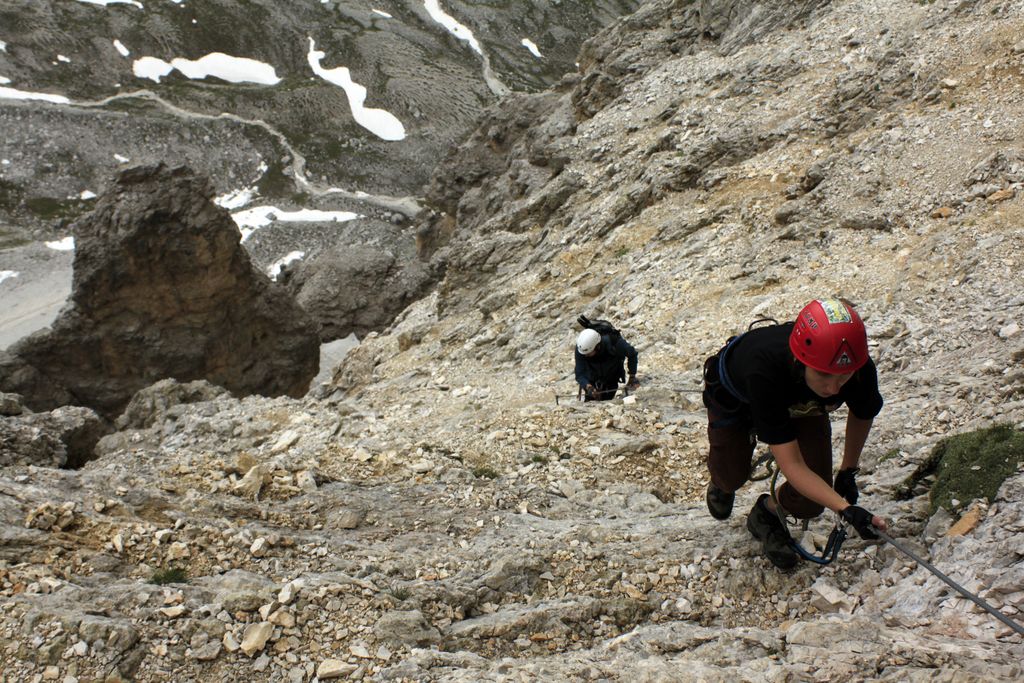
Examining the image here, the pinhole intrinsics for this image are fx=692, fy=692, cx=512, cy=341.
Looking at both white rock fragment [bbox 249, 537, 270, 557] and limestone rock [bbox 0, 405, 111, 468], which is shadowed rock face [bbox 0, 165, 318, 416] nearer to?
limestone rock [bbox 0, 405, 111, 468]

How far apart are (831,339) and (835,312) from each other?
0.18 meters

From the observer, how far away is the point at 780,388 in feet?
15.1

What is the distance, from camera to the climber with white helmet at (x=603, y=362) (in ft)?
37.4

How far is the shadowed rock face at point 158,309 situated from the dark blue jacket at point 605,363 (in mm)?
32506

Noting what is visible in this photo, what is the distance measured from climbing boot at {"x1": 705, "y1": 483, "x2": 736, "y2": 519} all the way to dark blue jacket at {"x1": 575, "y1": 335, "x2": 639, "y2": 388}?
199 inches

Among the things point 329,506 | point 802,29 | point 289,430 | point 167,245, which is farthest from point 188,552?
point 167,245

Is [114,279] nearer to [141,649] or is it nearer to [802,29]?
[802,29]

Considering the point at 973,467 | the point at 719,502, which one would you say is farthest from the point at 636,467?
the point at 973,467

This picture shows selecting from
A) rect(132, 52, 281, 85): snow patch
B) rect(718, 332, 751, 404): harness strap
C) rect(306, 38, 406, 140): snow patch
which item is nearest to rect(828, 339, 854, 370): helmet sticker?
rect(718, 332, 751, 404): harness strap

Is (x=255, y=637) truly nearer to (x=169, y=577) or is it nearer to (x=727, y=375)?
(x=169, y=577)

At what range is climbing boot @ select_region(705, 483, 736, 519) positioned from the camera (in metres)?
6.41

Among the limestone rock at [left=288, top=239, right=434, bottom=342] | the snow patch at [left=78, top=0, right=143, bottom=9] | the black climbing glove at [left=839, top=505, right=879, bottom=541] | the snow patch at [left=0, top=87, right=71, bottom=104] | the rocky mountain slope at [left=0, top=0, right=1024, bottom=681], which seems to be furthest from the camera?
the snow patch at [left=78, top=0, right=143, bottom=9]

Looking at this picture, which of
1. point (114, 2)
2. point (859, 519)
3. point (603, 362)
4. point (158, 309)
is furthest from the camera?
point (114, 2)

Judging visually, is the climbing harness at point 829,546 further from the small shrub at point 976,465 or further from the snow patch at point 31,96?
the snow patch at point 31,96
